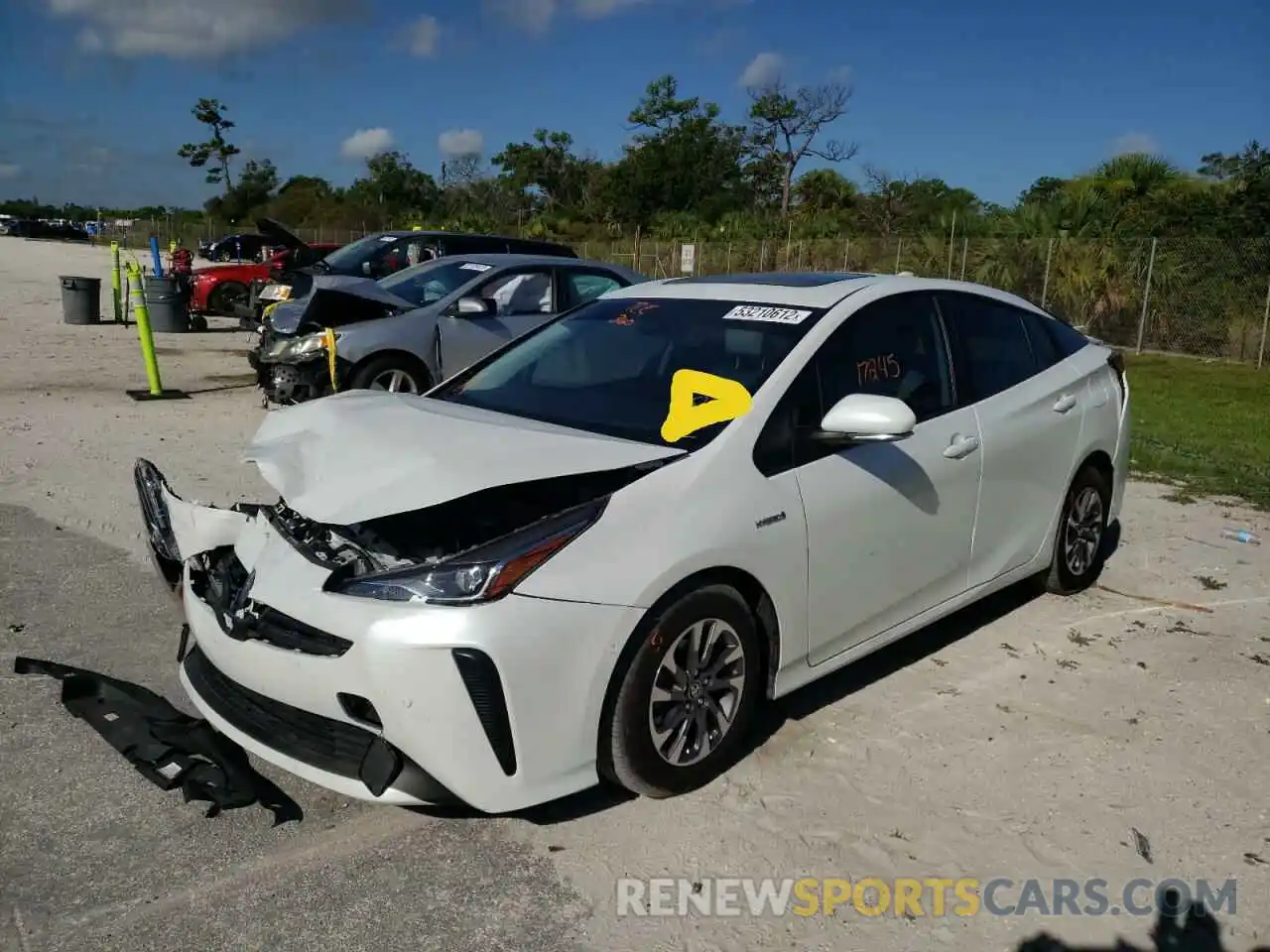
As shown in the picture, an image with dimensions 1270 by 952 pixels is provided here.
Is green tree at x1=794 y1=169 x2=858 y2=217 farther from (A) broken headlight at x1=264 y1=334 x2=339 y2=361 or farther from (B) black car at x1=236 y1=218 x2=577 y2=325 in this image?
(A) broken headlight at x1=264 y1=334 x2=339 y2=361

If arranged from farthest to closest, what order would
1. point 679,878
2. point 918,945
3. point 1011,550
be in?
point 1011,550 → point 679,878 → point 918,945

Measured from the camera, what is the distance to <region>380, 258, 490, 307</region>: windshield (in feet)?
34.8

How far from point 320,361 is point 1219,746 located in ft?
25.4

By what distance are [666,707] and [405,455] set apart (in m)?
1.15

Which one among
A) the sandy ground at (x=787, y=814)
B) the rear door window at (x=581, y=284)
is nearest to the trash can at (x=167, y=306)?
the rear door window at (x=581, y=284)

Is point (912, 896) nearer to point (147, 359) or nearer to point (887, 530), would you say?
point (887, 530)

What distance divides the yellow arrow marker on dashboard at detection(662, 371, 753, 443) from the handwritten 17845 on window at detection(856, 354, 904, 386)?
61 cm

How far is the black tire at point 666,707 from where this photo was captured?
326cm

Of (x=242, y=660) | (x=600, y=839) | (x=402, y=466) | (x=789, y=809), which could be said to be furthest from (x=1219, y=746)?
(x=242, y=660)

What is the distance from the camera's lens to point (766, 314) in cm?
429

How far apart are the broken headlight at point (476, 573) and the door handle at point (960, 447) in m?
1.87

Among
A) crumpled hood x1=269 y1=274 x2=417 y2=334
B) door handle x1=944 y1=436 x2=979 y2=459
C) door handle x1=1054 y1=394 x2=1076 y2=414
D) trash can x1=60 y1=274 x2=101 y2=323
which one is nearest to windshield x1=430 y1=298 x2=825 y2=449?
door handle x1=944 y1=436 x2=979 y2=459

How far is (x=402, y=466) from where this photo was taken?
3.47 m

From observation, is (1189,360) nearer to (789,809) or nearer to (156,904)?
(789,809)
